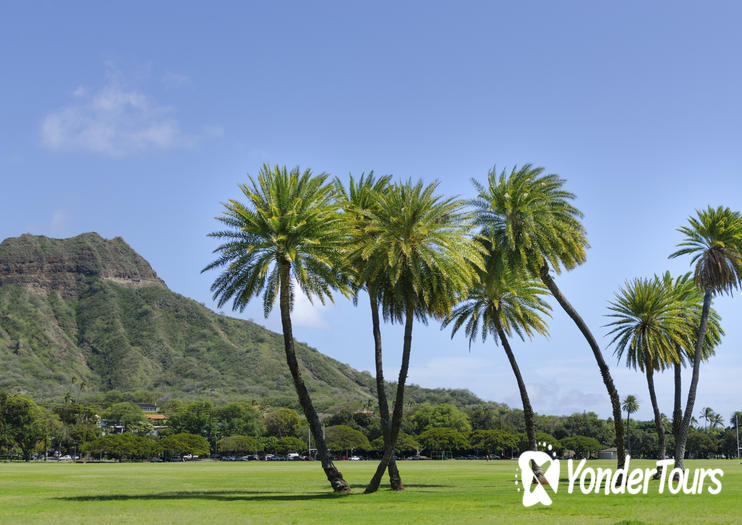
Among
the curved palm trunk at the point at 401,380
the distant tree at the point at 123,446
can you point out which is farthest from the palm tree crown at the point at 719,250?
the distant tree at the point at 123,446

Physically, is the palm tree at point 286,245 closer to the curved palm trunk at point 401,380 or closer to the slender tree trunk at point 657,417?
the curved palm trunk at point 401,380

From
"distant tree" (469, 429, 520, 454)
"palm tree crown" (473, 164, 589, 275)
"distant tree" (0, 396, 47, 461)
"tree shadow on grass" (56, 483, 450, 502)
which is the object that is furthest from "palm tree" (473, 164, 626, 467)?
"distant tree" (0, 396, 47, 461)

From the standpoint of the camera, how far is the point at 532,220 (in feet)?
160

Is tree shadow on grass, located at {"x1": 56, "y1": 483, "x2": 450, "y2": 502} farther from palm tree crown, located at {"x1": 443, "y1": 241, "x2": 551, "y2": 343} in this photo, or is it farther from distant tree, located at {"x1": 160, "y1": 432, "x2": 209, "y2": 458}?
distant tree, located at {"x1": 160, "y1": 432, "x2": 209, "y2": 458}

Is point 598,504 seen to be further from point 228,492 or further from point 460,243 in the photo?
point 228,492

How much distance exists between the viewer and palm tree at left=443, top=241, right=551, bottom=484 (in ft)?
184

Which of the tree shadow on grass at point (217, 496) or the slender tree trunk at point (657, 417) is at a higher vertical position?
the slender tree trunk at point (657, 417)

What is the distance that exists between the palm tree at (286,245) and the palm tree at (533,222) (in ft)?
36.5

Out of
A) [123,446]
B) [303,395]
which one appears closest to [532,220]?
[303,395]

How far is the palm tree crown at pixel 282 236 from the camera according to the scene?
44625 millimetres

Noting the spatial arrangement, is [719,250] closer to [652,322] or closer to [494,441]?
[652,322]

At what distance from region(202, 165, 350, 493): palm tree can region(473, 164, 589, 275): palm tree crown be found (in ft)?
36.5

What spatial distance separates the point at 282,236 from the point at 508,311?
2298 cm

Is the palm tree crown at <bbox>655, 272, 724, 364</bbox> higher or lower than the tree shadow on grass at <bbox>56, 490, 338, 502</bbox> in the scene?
higher
